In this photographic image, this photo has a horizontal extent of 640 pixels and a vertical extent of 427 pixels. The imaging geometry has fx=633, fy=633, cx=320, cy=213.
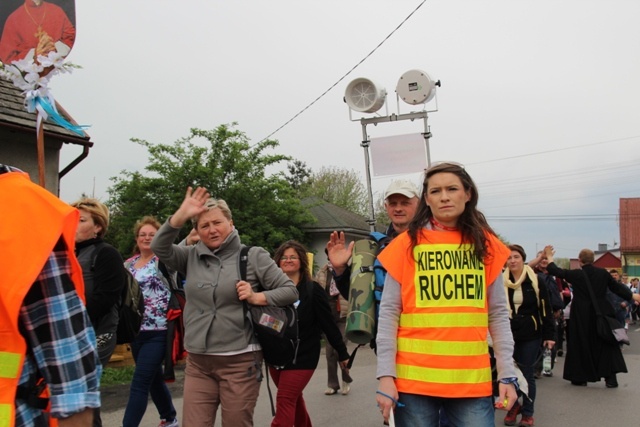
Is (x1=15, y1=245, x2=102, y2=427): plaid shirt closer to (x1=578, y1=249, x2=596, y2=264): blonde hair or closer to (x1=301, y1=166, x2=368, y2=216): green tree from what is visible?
(x1=578, y1=249, x2=596, y2=264): blonde hair

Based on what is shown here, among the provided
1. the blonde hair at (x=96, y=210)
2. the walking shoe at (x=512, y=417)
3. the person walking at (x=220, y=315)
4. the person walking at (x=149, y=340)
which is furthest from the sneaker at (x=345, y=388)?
the blonde hair at (x=96, y=210)

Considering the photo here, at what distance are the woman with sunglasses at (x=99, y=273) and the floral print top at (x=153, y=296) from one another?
0.96m

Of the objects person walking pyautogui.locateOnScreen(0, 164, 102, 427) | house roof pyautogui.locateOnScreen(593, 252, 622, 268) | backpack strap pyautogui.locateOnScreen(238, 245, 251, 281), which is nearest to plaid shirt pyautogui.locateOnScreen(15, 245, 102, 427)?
person walking pyautogui.locateOnScreen(0, 164, 102, 427)

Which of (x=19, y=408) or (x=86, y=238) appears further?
(x=86, y=238)

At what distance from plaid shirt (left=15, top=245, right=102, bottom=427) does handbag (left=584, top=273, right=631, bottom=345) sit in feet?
28.9

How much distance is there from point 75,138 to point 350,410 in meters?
7.77

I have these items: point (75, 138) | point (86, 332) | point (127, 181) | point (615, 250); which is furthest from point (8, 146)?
point (615, 250)

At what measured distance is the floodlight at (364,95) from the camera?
8.31 metres

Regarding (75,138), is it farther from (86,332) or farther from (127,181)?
(86,332)

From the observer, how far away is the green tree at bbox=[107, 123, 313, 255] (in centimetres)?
1838

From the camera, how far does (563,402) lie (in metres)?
8.16

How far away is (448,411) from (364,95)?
5921 millimetres

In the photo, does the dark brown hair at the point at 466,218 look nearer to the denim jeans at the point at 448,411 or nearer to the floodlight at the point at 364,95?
the denim jeans at the point at 448,411

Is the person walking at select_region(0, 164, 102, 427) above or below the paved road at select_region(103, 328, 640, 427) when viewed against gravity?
above
